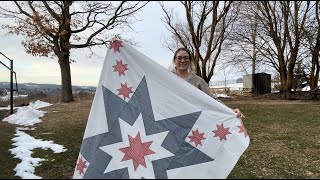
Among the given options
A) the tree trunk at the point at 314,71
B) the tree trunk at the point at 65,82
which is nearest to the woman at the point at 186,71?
the tree trunk at the point at 65,82

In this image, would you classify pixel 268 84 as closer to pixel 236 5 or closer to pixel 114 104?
pixel 236 5

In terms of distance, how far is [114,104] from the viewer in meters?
4.04

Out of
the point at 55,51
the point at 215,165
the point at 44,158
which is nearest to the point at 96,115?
the point at 215,165

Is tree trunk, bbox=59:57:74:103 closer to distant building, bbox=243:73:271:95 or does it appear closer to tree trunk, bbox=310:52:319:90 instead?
tree trunk, bbox=310:52:319:90

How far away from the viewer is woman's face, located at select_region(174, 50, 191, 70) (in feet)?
14.2

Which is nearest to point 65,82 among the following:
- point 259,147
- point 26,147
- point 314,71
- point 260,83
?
point 26,147

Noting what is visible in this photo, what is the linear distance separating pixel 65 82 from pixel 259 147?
13.5 meters

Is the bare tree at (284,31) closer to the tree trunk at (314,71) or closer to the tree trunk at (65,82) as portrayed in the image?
the tree trunk at (314,71)

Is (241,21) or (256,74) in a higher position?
(241,21)

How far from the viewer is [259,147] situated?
737 cm

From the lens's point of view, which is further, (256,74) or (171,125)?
(256,74)

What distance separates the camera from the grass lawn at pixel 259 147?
18.2ft

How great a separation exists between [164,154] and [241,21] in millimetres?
22275

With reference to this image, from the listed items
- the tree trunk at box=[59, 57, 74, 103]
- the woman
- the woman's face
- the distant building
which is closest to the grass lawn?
the woman
